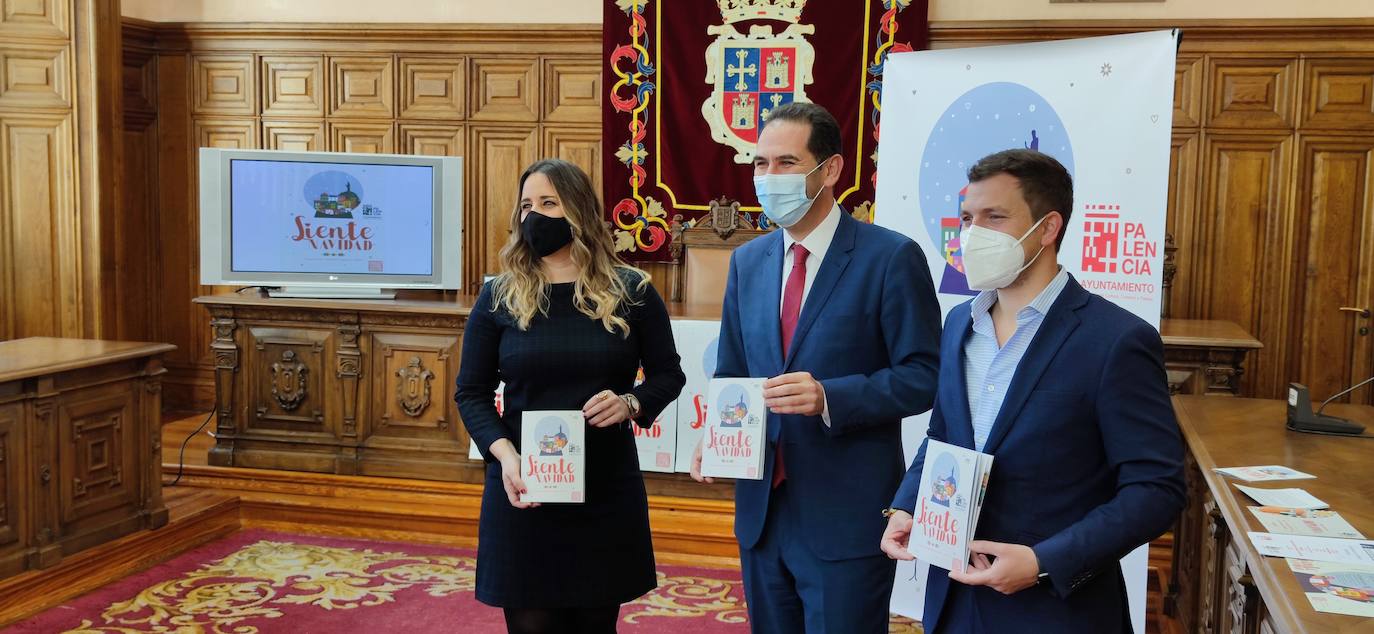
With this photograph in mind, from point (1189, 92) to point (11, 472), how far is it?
5991mm

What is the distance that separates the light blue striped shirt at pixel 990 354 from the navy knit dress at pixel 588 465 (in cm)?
90

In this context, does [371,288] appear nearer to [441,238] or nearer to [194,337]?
[441,238]

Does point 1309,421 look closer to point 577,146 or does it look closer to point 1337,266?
point 1337,266

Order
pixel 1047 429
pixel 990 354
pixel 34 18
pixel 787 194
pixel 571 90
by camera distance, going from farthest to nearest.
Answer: pixel 571 90 → pixel 34 18 → pixel 787 194 → pixel 990 354 → pixel 1047 429

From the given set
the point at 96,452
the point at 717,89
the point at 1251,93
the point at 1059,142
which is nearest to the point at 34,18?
the point at 96,452

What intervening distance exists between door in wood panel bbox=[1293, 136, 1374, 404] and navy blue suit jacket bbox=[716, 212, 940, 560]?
501 centimetres

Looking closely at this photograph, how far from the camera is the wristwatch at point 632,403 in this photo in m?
2.49

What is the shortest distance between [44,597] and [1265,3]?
6561 mm

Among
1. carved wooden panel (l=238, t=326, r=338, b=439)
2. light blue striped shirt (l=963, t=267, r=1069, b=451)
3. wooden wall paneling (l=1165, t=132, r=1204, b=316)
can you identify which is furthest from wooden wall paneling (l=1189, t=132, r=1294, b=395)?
light blue striped shirt (l=963, t=267, r=1069, b=451)

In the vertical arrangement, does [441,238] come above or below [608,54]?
below

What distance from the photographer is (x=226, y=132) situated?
739 centimetres

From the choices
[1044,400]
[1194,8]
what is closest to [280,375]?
[1044,400]

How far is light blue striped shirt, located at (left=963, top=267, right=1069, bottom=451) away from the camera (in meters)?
1.77

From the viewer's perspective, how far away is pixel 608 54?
6.80 m
